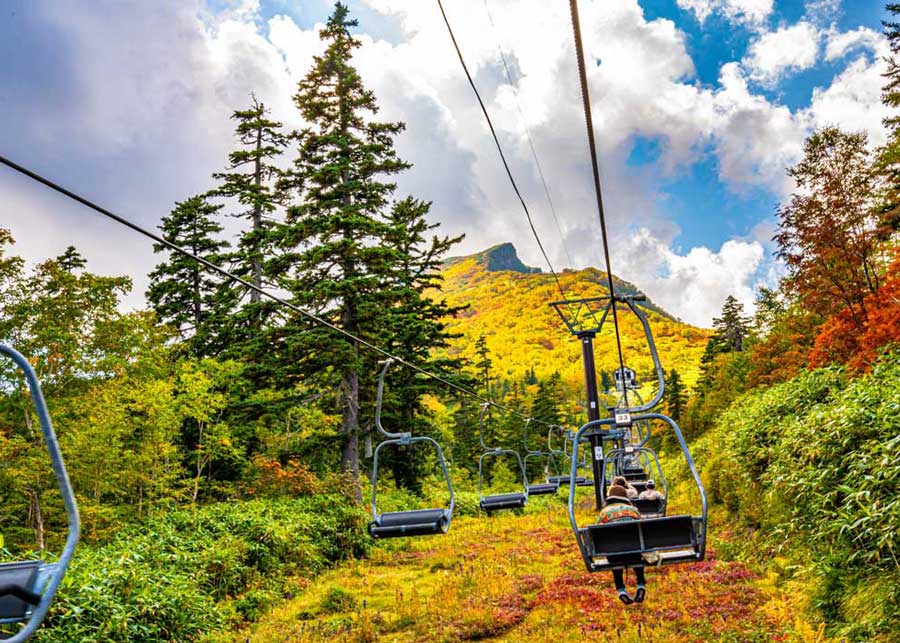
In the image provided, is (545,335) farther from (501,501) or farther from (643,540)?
(643,540)

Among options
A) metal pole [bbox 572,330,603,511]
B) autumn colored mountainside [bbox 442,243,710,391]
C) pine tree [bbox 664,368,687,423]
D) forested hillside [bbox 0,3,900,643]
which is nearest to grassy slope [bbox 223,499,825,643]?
forested hillside [bbox 0,3,900,643]

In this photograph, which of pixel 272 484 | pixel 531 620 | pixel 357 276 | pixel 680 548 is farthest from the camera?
pixel 357 276

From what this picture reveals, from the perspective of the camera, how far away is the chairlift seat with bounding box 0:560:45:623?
2.67 m

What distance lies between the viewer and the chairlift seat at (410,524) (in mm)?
9156

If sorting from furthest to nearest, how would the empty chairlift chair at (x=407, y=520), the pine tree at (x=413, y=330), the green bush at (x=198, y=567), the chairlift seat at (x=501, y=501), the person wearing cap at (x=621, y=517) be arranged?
the pine tree at (x=413, y=330) < the chairlift seat at (x=501, y=501) < the empty chairlift chair at (x=407, y=520) < the green bush at (x=198, y=567) < the person wearing cap at (x=621, y=517)

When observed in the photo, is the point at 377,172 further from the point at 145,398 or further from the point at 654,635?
the point at 654,635

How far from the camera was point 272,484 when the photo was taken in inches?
797

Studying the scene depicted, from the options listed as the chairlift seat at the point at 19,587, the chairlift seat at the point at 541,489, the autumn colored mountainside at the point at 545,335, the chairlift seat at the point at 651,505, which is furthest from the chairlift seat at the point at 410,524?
the autumn colored mountainside at the point at 545,335

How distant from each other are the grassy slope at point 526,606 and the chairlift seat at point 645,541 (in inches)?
120

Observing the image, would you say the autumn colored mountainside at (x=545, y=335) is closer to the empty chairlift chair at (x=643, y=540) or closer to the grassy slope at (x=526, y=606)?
the grassy slope at (x=526, y=606)

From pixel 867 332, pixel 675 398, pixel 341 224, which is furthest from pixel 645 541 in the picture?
pixel 675 398

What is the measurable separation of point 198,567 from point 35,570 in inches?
432

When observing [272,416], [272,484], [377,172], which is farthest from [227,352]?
[377,172]

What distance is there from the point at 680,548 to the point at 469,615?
7.35m
